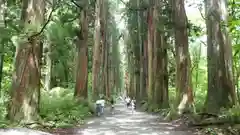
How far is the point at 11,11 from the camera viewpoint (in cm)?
1766

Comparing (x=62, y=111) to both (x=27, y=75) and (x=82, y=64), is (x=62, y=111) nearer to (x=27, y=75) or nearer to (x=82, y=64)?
(x=27, y=75)

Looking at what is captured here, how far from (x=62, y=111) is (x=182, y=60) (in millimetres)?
6307

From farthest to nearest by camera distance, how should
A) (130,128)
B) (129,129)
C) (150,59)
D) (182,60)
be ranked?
(150,59), (182,60), (130,128), (129,129)

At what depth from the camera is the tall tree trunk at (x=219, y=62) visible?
11.8 meters

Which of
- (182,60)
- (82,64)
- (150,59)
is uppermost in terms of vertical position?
(150,59)

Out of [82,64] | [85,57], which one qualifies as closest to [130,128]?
[82,64]

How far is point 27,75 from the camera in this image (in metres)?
10.8

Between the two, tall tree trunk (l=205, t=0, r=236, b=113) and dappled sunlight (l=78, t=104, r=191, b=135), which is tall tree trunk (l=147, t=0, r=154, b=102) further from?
tall tree trunk (l=205, t=0, r=236, b=113)

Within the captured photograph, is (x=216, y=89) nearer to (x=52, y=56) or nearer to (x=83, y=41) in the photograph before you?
(x=83, y=41)

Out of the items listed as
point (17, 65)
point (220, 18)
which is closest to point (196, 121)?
point (220, 18)

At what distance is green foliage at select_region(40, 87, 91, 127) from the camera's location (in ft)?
41.8

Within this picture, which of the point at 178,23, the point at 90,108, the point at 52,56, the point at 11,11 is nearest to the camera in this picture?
the point at 178,23

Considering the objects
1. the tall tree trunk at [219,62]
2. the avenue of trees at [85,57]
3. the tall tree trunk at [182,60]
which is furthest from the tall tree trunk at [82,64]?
the tall tree trunk at [219,62]

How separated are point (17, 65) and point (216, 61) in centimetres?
716
